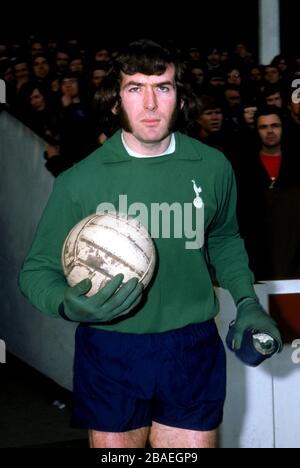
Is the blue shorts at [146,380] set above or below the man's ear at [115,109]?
below

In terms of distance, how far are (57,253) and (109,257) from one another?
0.33 meters

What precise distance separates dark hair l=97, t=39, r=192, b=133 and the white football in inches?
21.7

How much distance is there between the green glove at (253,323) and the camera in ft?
10.2

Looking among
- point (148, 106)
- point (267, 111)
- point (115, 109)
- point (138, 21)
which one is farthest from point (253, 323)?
point (138, 21)

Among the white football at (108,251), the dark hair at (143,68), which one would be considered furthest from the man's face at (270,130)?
the white football at (108,251)

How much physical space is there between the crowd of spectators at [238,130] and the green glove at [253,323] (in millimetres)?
774

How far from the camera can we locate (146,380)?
3.11 metres

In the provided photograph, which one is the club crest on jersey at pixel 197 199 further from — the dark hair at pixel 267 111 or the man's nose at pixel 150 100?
the dark hair at pixel 267 111

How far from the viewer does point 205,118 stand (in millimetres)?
7344
